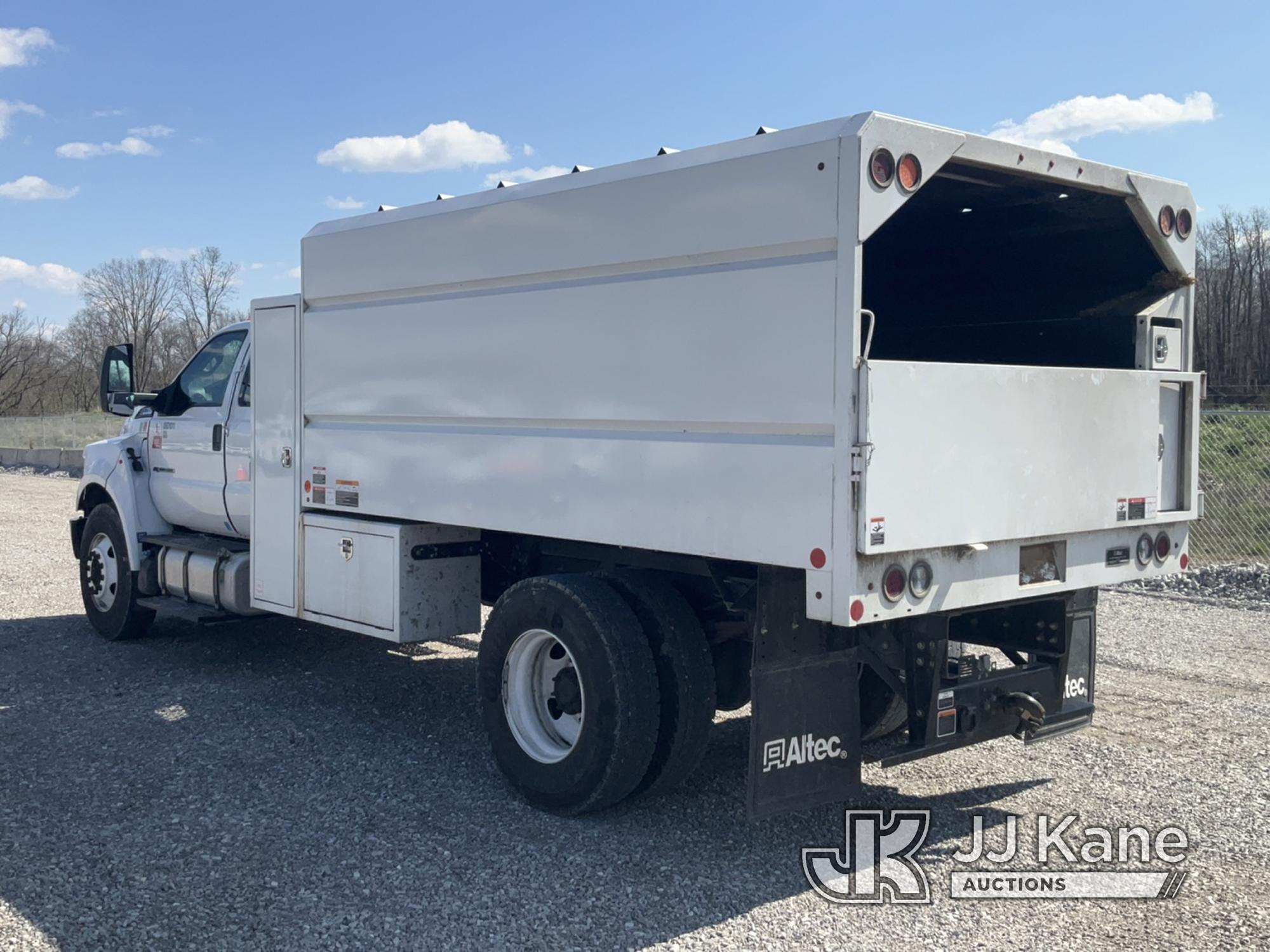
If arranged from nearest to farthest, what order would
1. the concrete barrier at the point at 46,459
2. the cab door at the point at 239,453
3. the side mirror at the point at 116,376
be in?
the cab door at the point at 239,453
the side mirror at the point at 116,376
the concrete barrier at the point at 46,459

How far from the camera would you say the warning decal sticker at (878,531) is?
4.16 metres

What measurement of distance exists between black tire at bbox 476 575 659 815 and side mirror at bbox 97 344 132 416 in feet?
15.5

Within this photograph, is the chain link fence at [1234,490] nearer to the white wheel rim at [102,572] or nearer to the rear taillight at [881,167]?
Answer: the rear taillight at [881,167]

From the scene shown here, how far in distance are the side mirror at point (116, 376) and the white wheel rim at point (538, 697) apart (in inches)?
182

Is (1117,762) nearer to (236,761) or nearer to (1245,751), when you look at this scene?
(1245,751)

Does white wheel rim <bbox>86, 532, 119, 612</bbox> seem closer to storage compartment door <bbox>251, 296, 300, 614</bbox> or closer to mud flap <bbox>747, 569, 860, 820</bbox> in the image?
storage compartment door <bbox>251, 296, 300, 614</bbox>

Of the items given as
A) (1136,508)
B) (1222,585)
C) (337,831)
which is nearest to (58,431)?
(1222,585)

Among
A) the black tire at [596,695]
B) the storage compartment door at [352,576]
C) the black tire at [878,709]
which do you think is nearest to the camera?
the black tire at [596,695]

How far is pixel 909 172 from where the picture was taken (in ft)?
14.2

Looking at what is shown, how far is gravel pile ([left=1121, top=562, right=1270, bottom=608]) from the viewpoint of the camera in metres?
10.9

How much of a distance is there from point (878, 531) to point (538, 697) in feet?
6.96

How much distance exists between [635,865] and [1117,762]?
112 inches

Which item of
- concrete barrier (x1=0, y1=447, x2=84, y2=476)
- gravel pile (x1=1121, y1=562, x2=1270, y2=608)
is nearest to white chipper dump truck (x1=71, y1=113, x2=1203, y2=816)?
gravel pile (x1=1121, y1=562, x2=1270, y2=608)

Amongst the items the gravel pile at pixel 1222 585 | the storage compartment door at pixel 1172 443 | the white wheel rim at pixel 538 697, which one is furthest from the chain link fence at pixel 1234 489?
the white wheel rim at pixel 538 697
